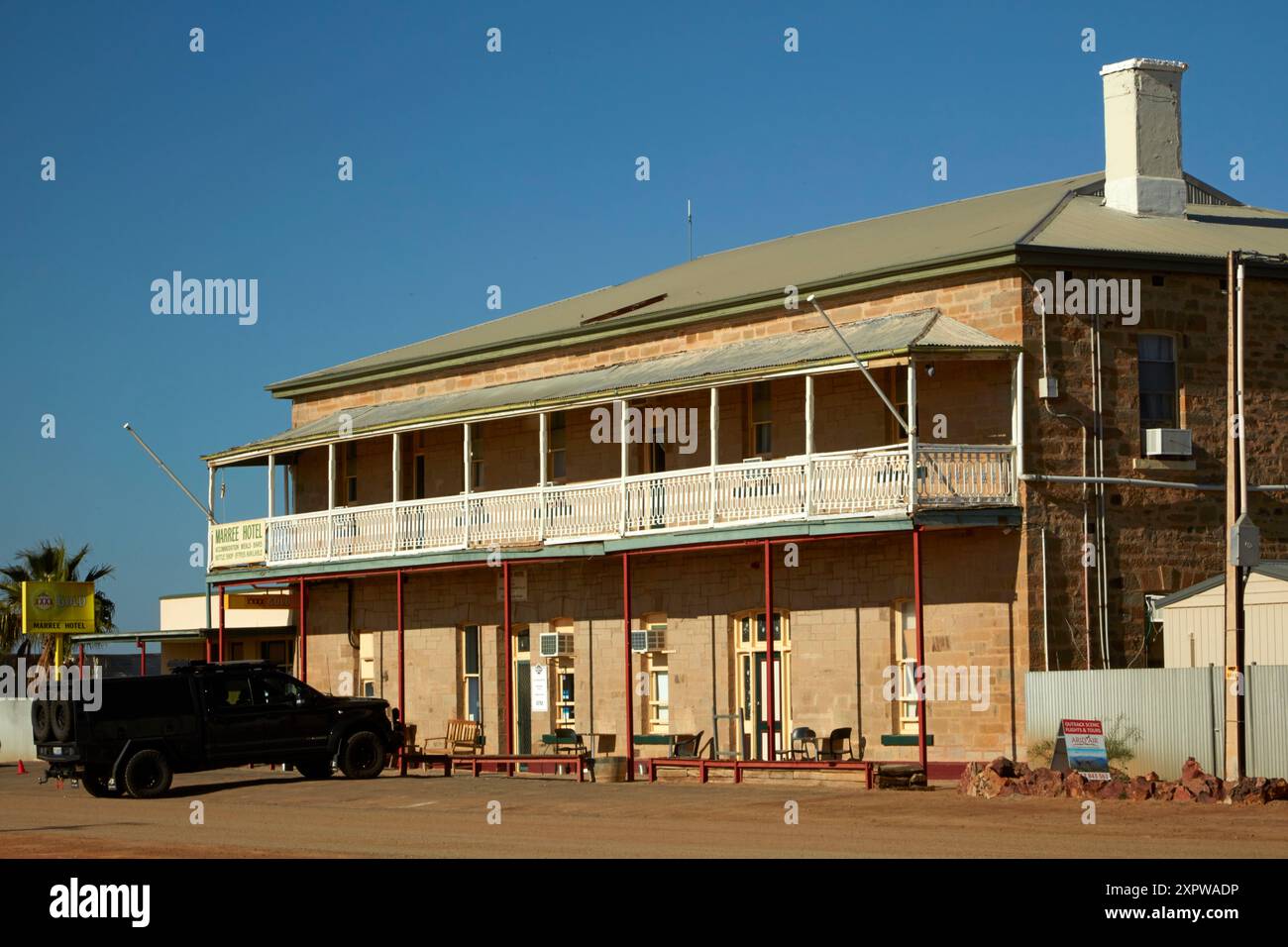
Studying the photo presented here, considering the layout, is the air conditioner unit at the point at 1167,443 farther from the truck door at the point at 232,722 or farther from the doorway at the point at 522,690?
the truck door at the point at 232,722

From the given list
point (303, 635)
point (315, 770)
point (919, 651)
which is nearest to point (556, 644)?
point (303, 635)

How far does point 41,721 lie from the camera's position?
2720cm

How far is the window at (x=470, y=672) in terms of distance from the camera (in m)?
36.2

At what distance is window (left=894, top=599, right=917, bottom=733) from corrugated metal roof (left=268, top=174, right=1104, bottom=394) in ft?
16.7

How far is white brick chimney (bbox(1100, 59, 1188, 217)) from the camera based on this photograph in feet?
98.8

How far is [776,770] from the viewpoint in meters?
26.8

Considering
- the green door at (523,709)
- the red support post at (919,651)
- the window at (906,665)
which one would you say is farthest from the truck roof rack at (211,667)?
the red support post at (919,651)

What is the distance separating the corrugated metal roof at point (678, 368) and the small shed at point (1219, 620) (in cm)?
421

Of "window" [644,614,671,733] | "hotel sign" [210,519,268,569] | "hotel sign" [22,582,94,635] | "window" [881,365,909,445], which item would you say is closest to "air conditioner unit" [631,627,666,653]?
"window" [644,614,671,733]

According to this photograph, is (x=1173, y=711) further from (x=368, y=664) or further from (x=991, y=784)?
(x=368, y=664)

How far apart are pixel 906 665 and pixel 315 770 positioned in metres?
9.04

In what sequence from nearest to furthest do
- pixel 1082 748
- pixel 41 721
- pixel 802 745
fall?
1. pixel 1082 748
2. pixel 41 721
3. pixel 802 745

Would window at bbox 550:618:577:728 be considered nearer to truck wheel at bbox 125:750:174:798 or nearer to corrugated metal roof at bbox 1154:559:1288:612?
truck wheel at bbox 125:750:174:798
